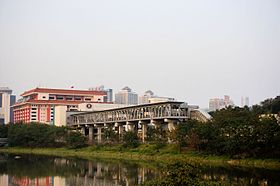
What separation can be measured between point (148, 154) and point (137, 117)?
14.5 m

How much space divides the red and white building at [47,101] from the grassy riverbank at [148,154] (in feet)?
103

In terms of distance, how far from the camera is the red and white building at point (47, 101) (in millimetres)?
105750

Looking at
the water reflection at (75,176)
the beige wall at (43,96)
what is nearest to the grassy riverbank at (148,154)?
the water reflection at (75,176)

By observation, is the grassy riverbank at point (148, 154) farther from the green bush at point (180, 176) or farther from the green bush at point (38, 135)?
the green bush at point (180, 176)

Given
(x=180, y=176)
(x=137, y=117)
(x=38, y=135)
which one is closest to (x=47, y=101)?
(x=38, y=135)

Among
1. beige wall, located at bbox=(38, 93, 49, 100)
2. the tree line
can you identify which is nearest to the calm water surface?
the tree line

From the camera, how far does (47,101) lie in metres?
106

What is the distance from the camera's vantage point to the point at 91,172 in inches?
1410

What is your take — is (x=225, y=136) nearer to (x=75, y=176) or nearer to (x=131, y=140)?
(x=75, y=176)

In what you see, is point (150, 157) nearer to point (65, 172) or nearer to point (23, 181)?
point (65, 172)

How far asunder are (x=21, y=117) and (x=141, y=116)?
2465 inches

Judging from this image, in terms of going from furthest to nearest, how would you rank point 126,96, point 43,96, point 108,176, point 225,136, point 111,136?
1. point 126,96
2. point 43,96
3. point 111,136
4. point 225,136
5. point 108,176

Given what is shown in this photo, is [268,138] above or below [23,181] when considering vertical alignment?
above

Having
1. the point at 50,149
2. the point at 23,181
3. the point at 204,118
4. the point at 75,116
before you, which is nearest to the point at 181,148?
the point at 204,118
